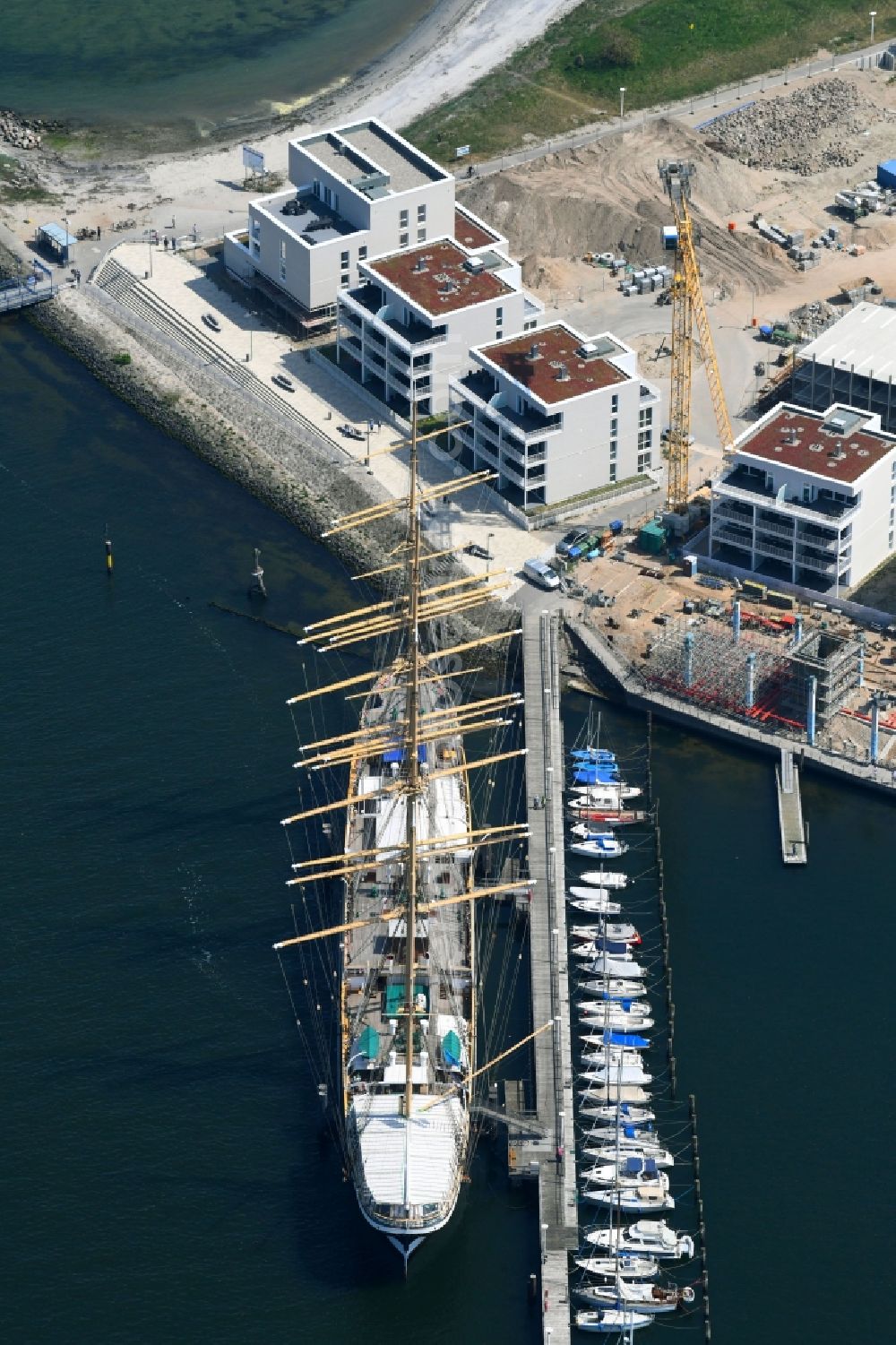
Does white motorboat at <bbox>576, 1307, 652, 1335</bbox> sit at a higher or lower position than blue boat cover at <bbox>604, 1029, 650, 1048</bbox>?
lower

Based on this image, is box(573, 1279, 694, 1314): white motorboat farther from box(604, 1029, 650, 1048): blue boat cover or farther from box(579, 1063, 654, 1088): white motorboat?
box(604, 1029, 650, 1048): blue boat cover

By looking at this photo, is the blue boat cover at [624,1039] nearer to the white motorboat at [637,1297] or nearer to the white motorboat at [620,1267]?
the white motorboat at [620,1267]

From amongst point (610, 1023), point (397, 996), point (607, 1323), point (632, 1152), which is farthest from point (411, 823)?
point (607, 1323)

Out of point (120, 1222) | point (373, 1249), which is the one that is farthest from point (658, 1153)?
point (120, 1222)

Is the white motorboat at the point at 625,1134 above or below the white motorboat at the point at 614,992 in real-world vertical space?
below

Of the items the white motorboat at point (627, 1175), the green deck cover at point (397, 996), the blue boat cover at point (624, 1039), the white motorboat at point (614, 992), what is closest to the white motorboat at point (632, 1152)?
the white motorboat at point (627, 1175)

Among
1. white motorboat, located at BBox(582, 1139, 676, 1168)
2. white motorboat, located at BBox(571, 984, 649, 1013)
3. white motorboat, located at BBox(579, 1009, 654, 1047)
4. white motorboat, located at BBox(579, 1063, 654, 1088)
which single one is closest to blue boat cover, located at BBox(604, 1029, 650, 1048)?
white motorboat, located at BBox(579, 1009, 654, 1047)

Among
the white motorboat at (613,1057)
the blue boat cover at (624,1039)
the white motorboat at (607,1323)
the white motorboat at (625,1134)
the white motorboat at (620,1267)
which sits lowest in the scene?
the white motorboat at (607,1323)
